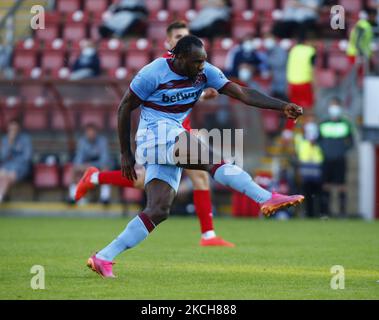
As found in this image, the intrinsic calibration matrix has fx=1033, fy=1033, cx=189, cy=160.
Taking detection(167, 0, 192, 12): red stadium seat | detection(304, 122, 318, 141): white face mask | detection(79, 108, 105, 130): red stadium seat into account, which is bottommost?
detection(304, 122, 318, 141): white face mask

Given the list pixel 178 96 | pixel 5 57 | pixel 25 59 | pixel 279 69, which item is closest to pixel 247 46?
pixel 279 69

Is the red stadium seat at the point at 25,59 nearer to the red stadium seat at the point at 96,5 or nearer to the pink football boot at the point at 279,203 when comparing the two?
the red stadium seat at the point at 96,5

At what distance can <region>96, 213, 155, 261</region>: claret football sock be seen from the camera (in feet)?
26.8

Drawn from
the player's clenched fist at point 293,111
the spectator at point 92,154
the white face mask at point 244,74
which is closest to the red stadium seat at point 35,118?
the spectator at point 92,154

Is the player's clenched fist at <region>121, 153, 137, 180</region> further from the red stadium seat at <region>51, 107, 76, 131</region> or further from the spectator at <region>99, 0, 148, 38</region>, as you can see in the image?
the spectator at <region>99, 0, 148, 38</region>

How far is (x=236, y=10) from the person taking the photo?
22.1 metres

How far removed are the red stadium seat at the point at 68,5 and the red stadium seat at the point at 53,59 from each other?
1704mm

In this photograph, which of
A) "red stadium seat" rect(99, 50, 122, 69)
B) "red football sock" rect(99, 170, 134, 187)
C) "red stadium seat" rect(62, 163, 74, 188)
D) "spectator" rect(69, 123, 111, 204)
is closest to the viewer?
"red football sock" rect(99, 170, 134, 187)

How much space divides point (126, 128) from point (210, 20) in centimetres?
1327

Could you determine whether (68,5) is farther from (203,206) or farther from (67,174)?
(203,206)

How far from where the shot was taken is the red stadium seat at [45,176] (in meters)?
19.2

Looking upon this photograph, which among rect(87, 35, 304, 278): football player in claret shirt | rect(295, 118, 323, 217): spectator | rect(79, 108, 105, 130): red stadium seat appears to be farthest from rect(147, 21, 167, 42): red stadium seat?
rect(87, 35, 304, 278): football player in claret shirt
